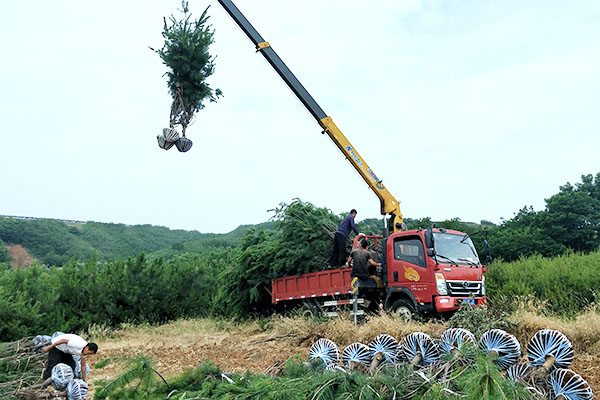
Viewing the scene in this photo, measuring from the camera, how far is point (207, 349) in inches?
492

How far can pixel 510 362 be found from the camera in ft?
19.0

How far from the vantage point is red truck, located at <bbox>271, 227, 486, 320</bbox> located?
11391 mm

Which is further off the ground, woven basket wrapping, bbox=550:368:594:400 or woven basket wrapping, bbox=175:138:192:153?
woven basket wrapping, bbox=175:138:192:153

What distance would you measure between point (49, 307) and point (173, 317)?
4819 millimetres

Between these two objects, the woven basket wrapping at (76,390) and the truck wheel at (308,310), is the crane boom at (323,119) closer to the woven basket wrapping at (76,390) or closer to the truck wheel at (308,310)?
the truck wheel at (308,310)

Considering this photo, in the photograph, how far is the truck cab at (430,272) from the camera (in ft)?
37.3

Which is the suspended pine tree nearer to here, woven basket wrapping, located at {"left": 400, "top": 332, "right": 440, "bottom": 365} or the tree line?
the tree line

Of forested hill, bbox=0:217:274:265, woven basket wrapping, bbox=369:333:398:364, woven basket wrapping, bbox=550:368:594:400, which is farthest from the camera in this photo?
forested hill, bbox=0:217:274:265

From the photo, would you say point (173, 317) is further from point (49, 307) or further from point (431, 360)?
point (431, 360)

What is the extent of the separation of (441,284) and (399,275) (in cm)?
100

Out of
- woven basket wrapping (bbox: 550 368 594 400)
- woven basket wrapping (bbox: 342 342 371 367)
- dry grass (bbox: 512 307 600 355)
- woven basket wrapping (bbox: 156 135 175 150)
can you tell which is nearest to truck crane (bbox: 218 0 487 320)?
dry grass (bbox: 512 307 600 355)

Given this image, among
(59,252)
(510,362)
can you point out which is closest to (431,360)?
(510,362)

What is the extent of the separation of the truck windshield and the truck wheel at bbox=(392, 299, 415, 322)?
1147 millimetres

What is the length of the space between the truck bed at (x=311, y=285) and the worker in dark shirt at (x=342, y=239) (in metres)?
0.51
